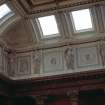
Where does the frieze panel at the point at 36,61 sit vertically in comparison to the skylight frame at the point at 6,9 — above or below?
below

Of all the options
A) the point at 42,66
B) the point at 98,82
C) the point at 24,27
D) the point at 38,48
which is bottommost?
the point at 98,82

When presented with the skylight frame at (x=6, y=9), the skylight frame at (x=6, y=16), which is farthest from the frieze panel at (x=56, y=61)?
the skylight frame at (x=6, y=9)

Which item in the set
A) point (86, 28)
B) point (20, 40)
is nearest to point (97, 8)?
point (86, 28)

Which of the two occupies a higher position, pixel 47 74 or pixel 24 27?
pixel 24 27

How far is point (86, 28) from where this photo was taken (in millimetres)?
14016

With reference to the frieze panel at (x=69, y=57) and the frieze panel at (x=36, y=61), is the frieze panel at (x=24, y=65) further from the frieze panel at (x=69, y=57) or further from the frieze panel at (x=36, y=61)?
the frieze panel at (x=69, y=57)

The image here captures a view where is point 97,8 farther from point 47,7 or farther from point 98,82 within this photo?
point 98,82

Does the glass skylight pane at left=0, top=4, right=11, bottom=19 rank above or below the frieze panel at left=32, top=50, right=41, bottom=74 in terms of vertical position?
above

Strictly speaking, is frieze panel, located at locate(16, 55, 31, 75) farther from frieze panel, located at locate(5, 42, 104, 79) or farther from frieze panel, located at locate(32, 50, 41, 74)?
frieze panel, located at locate(32, 50, 41, 74)

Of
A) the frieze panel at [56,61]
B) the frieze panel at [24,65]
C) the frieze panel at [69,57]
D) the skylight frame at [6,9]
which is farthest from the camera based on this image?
the frieze panel at [24,65]

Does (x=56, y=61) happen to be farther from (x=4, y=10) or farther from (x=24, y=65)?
(x=4, y=10)

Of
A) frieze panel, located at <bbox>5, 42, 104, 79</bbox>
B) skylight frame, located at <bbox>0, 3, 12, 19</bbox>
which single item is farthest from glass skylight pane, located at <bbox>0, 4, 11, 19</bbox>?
frieze panel, located at <bbox>5, 42, 104, 79</bbox>

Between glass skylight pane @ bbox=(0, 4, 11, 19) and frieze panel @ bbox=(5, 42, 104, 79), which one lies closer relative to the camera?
glass skylight pane @ bbox=(0, 4, 11, 19)

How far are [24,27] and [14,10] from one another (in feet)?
4.88
